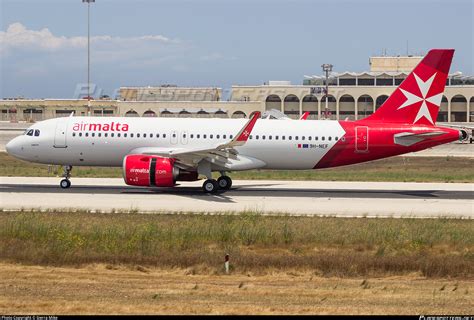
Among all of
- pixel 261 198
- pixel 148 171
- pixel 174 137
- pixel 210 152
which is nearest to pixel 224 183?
pixel 210 152

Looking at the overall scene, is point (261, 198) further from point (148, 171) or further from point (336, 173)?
point (336, 173)

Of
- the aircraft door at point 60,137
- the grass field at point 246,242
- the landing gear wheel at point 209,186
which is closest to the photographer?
the grass field at point 246,242

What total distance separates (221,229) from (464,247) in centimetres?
818

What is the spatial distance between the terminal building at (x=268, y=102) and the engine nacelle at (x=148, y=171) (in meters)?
88.7

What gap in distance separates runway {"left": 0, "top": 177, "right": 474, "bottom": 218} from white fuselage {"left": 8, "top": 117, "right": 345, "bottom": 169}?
5.48 ft

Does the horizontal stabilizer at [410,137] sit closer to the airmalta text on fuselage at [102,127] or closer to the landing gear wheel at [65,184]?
the airmalta text on fuselage at [102,127]

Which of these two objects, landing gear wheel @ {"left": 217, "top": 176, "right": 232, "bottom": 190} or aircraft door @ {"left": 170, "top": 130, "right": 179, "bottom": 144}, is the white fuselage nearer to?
aircraft door @ {"left": 170, "top": 130, "right": 179, "bottom": 144}

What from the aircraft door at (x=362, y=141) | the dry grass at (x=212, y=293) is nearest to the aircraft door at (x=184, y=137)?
the aircraft door at (x=362, y=141)

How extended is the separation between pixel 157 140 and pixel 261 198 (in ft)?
21.6

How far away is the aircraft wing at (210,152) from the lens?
39.6 m

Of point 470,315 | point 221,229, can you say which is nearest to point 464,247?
point 221,229

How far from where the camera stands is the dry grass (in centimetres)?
1812

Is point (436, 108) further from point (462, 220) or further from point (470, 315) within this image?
point (470, 315)

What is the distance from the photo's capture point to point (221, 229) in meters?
28.6
